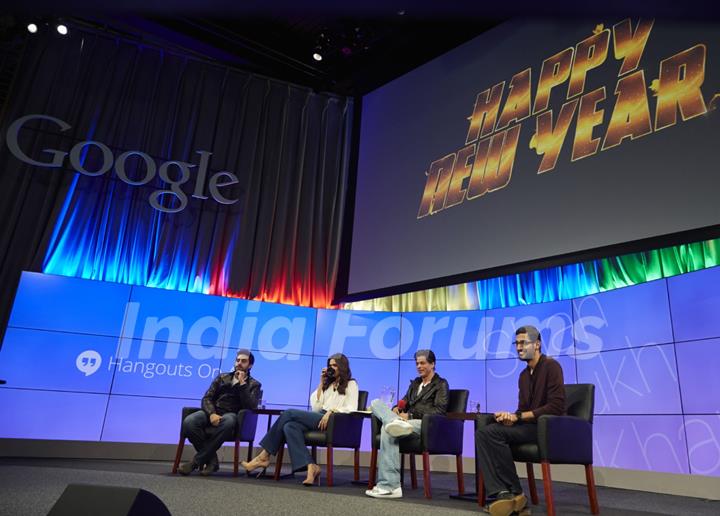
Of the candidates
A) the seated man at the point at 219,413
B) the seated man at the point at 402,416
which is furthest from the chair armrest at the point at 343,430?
the seated man at the point at 219,413

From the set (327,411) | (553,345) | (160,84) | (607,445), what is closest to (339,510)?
(327,411)

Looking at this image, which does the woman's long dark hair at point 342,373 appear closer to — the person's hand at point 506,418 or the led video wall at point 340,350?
the led video wall at point 340,350

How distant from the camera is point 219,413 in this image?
488 cm

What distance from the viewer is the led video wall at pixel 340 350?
4.63 meters

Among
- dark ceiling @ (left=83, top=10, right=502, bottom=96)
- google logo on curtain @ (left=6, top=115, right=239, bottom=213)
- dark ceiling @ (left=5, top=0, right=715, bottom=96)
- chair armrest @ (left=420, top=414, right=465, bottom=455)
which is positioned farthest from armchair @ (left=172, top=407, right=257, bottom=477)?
dark ceiling @ (left=83, top=10, right=502, bottom=96)

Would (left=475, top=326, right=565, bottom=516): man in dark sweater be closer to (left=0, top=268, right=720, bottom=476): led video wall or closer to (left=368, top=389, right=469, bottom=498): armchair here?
(left=368, top=389, right=469, bottom=498): armchair

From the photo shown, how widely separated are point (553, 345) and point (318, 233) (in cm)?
350

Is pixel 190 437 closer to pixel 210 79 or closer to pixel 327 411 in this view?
pixel 327 411

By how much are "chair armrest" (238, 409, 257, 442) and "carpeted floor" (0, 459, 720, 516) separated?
34 centimetres

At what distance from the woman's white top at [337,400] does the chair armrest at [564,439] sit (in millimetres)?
1816

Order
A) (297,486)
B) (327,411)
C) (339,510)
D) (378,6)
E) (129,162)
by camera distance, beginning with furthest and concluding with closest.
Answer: (129,162), (327,411), (297,486), (339,510), (378,6)

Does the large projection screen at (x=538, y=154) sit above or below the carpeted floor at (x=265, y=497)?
above

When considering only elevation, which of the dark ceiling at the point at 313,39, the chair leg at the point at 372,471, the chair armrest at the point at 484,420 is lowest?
the chair leg at the point at 372,471

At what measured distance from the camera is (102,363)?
6.25 meters
